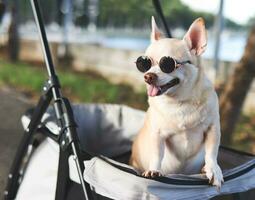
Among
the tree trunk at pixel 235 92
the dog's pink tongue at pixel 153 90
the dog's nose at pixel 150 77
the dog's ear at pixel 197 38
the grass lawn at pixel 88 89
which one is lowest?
the dog's pink tongue at pixel 153 90

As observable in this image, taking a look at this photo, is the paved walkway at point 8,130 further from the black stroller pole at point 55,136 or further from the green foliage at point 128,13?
the green foliage at point 128,13

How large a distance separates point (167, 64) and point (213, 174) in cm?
31

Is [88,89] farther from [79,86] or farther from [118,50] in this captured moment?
[118,50]

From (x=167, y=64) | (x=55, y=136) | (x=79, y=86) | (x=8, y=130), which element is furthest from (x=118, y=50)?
(x=167, y=64)

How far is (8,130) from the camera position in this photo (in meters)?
2.58

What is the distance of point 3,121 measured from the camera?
9.04 ft

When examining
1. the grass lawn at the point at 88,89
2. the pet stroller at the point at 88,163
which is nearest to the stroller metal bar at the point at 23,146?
the pet stroller at the point at 88,163

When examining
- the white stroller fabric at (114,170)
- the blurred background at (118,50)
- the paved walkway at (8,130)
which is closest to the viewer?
the white stroller fabric at (114,170)

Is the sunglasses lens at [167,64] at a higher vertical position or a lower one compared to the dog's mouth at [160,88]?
higher

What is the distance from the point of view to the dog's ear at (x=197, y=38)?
→ 128cm

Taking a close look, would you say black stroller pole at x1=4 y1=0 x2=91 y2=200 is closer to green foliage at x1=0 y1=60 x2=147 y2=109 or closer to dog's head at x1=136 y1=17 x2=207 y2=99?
dog's head at x1=136 y1=17 x2=207 y2=99

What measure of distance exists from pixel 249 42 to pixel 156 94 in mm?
1843

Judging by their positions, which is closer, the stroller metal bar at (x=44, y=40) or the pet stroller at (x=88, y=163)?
the pet stroller at (x=88, y=163)

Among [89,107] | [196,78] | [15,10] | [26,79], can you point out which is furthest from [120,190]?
[15,10]
